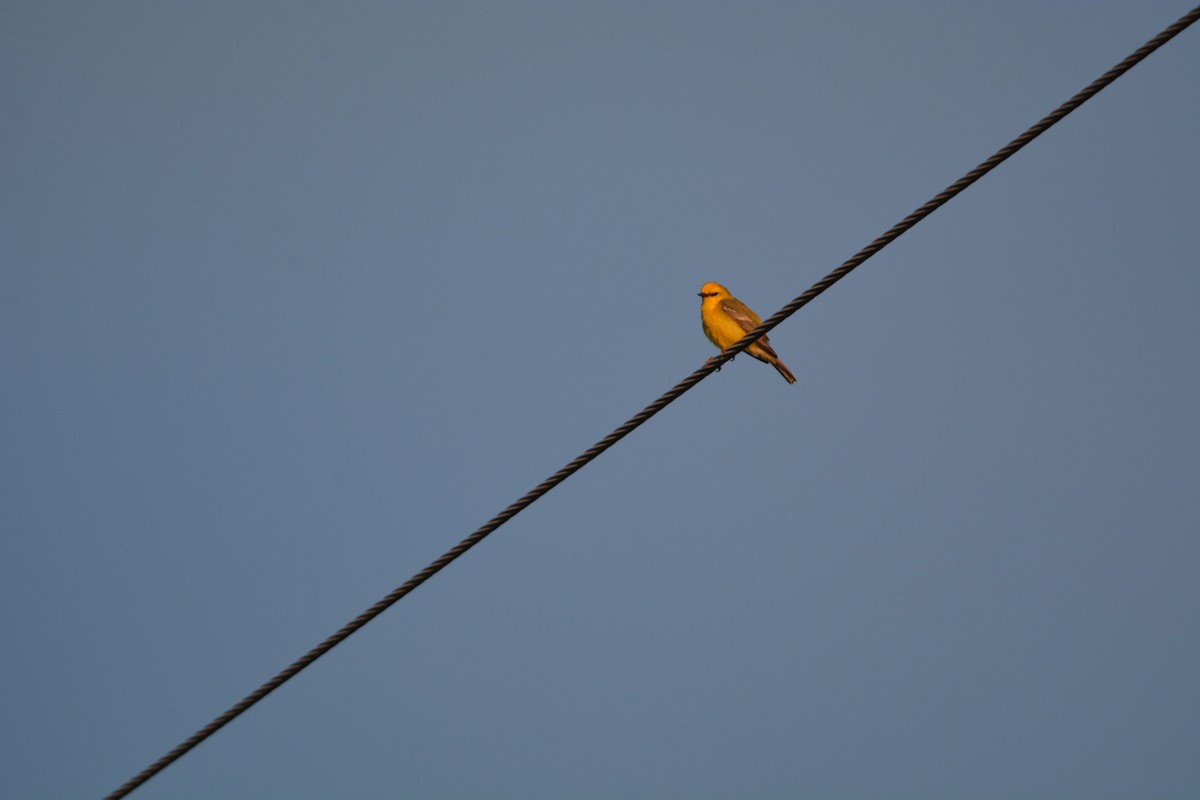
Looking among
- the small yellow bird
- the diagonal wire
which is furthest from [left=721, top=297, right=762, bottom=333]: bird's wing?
the diagonal wire

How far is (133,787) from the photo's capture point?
401 cm

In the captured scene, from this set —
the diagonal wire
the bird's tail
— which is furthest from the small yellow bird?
the diagonal wire

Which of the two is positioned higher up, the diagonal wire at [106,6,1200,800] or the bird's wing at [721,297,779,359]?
the bird's wing at [721,297,779,359]

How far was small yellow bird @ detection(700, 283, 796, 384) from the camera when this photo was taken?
487 inches

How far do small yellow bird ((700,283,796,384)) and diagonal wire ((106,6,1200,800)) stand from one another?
7.23 m

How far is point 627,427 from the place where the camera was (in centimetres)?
486

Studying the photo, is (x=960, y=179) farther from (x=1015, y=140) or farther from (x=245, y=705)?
(x=245, y=705)

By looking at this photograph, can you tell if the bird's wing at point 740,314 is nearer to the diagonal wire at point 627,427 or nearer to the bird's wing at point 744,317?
the bird's wing at point 744,317

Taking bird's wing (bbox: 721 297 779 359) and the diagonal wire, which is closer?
the diagonal wire

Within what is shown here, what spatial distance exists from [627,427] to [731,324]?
786 cm

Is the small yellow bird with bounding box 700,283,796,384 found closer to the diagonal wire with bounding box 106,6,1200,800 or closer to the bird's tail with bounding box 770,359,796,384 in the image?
the bird's tail with bounding box 770,359,796,384

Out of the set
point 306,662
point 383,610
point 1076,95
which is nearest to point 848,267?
point 1076,95

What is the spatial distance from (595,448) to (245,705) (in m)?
1.56

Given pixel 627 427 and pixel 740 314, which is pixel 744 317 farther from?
pixel 627 427
